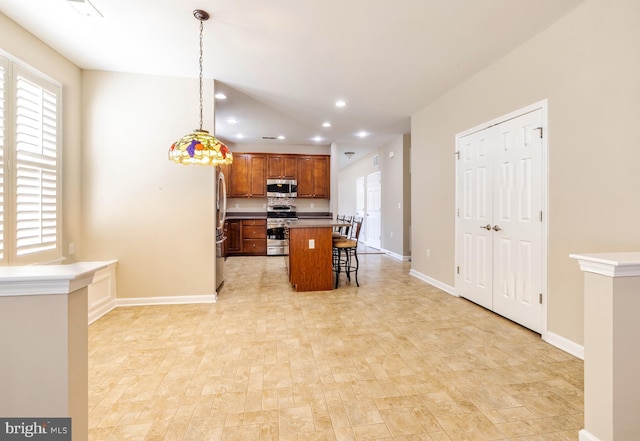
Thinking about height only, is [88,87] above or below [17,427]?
above

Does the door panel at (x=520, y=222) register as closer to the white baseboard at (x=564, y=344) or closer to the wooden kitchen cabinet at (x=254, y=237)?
the white baseboard at (x=564, y=344)

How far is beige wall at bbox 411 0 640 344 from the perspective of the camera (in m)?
1.99

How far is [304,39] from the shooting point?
2.78 meters

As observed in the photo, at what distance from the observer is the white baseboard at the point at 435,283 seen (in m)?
3.97

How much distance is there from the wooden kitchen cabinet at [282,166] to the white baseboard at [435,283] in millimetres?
3908

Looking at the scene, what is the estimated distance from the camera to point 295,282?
4.16 m

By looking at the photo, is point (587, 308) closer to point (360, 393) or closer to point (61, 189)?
point (360, 393)

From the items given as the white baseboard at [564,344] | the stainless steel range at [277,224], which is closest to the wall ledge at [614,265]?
the white baseboard at [564,344]

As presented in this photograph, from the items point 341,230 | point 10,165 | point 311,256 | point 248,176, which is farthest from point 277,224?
point 10,165

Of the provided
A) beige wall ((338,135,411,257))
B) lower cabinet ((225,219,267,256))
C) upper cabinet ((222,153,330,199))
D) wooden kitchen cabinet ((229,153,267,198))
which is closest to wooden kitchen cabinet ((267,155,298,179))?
upper cabinet ((222,153,330,199))

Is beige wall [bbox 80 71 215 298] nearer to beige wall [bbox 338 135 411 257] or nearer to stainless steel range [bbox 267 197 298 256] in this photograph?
stainless steel range [bbox 267 197 298 256]

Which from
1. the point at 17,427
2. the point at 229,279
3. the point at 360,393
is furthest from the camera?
the point at 229,279

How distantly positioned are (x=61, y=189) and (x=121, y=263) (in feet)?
3.34

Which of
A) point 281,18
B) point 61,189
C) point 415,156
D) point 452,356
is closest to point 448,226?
point 415,156
